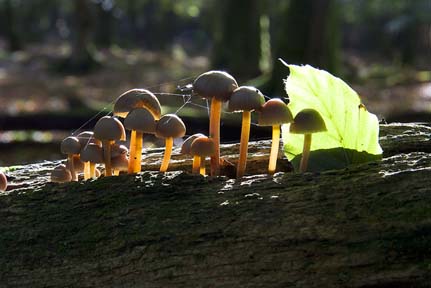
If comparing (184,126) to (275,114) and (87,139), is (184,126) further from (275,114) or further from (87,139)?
(87,139)

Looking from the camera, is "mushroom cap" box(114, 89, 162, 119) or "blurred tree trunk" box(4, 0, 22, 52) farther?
"blurred tree trunk" box(4, 0, 22, 52)

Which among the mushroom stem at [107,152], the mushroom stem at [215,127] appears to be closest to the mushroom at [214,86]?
the mushroom stem at [215,127]

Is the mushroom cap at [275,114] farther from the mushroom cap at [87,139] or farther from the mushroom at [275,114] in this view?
the mushroom cap at [87,139]

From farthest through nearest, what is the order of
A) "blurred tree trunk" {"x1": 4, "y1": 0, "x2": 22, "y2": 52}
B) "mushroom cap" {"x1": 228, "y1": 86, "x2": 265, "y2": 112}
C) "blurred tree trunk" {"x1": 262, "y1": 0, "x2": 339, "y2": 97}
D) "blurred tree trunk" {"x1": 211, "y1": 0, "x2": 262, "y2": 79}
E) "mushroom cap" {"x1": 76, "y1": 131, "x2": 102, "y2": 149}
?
"blurred tree trunk" {"x1": 4, "y1": 0, "x2": 22, "y2": 52} → "blurred tree trunk" {"x1": 211, "y1": 0, "x2": 262, "y2": 79} → "blurred tree trunk" {"x1": 262, "y1": 0, "x2": 339, "y2": 97} → "mushroom cap" {"x1": 76, "y1": 131, "x2": 102, "y2": 149} → "mushroom cap" {"x1": 228, "y1": 86, "x2": 265, "y2": 112}

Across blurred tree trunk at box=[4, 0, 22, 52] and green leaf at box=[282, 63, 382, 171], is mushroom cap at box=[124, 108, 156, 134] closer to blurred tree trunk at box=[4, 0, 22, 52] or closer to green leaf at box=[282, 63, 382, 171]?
green leaf at box=[282, 63, 382, 171]

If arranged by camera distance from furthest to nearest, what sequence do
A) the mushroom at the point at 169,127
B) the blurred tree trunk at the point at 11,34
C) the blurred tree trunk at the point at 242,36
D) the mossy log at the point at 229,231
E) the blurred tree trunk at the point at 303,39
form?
the blurred tree trunk at the point at 11,34, the blurred tree trunk at the point at 242,36, the blurred tree trunk at the point at 303,39, the mushroom at the point at 169,127, the mossy log at the point at 229,231

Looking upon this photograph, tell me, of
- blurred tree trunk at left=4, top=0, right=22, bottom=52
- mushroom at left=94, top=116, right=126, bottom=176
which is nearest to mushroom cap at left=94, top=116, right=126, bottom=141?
mushroom at left=94, top=116, right=126, bottom=176

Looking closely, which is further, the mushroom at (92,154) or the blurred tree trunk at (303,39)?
the blurred tree trunk at (303,39)
